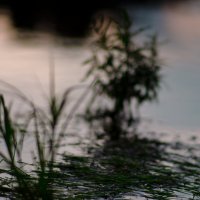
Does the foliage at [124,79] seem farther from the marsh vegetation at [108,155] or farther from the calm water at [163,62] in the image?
the calm water at [163,62]

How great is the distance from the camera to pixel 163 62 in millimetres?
11805

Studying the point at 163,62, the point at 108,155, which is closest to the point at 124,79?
the point at 108,155

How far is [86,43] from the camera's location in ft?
47.1

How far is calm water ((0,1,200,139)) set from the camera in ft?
29.2

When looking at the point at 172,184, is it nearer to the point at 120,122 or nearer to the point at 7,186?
the point at 7,186

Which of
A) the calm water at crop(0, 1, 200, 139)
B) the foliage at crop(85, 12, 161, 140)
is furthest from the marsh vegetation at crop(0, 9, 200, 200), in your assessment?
the calm water at crop(0, 1, 200, 139)

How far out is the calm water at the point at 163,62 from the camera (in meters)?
8.89

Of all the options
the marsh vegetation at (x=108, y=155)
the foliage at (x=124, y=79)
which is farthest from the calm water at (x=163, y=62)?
the marsh vegetation at (x=108, y=155)

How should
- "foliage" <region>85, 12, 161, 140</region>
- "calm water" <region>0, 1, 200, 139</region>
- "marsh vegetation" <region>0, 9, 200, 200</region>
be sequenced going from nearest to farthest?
"marsh vegetation" <region>0, 9, 200, 200</region>, "foliage" <region>85, 12, 161, 140</region>, "calm water" <region>0, 1, 200, 139</region>

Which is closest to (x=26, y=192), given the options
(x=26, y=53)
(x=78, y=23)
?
(x=26, y=53)

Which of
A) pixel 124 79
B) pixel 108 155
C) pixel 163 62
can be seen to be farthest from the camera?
pixel 163 62

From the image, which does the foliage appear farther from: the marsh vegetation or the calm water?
the calm water

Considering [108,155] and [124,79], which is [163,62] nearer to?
[124,79]

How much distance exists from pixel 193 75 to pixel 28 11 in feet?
28.6
